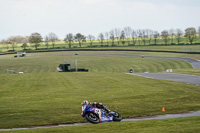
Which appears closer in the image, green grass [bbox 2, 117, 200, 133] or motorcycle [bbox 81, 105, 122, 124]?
green grass [bbox 2, 117, 200, 133]

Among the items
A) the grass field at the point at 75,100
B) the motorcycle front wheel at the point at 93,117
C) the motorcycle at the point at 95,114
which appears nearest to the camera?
the motorcycle at the point at 95,114

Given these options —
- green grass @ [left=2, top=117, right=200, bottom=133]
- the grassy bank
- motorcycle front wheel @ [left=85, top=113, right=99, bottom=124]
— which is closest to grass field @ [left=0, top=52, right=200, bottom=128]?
the grassy bank

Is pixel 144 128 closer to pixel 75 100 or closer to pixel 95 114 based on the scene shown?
pixel 95 114

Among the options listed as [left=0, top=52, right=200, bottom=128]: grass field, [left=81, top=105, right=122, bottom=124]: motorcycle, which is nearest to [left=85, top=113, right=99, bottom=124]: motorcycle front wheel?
[left=81, top=105, right=122, bottom=124]: motorcycle

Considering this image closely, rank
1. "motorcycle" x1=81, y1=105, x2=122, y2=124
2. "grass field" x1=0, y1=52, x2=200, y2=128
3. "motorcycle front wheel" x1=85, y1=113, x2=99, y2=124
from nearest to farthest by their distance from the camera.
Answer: "motorcycle" x1=81, y1=105, x2=122, y2=124 → "motorcycle front wheel" x1=85, y1=113, x2=99, y2=124 → "grass field" x1=0, y1=52, x2=200, y2=128

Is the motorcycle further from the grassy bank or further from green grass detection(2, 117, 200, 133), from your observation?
the grassy bank

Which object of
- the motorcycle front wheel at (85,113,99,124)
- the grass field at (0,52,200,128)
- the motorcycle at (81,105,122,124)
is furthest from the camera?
the grass field at (0,52,200,128)

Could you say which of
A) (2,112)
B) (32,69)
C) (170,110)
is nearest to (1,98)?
(2,112)

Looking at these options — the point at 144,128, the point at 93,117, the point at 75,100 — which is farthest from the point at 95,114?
the point at 75,100

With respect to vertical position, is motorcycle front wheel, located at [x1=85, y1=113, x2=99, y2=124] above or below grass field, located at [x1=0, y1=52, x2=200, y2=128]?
above

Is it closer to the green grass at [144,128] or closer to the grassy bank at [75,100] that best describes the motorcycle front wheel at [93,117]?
the green grass at [144,128]

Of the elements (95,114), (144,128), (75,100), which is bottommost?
(75,100)

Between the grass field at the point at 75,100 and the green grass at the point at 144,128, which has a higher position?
the green grass at the point at 144,128

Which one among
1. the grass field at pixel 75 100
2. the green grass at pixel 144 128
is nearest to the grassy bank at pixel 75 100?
the grass field at pixel 75 100
